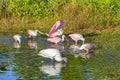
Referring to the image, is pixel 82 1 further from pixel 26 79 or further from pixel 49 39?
pixel 26 79

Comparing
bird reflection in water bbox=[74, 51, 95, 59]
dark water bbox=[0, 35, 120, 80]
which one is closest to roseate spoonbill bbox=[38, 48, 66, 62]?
dark water bbox=[0, 35, 120, 80]

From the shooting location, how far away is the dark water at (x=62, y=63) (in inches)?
376

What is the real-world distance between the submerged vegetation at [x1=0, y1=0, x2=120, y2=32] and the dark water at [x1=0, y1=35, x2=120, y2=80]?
1697 mm

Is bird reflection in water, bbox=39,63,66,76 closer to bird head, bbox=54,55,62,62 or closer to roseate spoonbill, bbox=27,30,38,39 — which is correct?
bird head, bbox=54,55,62,62

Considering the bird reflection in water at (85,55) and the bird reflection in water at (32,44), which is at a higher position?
the bird reflection in water at (32,44)

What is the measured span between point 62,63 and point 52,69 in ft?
1.93

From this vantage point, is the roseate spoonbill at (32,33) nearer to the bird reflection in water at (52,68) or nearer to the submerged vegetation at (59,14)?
the submerged vegetation at (59,14)

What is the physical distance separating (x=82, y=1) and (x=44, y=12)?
47.8 inches

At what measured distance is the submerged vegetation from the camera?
14.9m

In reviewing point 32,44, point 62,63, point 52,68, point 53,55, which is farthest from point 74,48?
point 52,68

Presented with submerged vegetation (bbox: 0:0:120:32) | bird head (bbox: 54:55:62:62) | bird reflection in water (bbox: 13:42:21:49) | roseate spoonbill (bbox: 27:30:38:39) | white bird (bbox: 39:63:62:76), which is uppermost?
submerged vegetation (bbox: 0:0:120:32)

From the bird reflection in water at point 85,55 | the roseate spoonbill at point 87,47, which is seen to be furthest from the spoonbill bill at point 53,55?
the roseate spoonbill at point 87,47

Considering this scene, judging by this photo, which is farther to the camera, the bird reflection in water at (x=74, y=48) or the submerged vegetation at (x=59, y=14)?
the submerged vegetation at (x=59, y=14)

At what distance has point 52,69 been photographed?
33.0 feet
